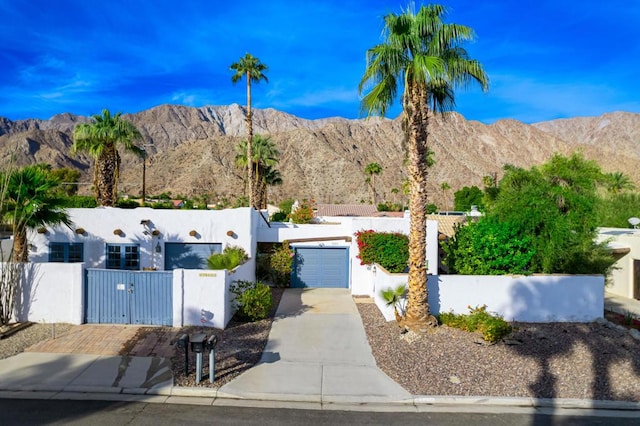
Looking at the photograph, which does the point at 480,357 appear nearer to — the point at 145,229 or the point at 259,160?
the point at 145,229

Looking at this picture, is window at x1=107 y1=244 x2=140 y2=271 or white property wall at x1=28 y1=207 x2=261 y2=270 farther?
window at x1=107 y1=244 x2=140 y2=271

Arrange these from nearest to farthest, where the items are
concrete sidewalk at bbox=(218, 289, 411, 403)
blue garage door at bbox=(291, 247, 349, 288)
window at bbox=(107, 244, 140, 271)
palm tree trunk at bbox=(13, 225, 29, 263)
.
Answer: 1. concrete sidewalk at bbox=(218, 289, 411, 403)
2. palm tree trunk at bbox=(13, 225, 29, 263)
3. window at bbox=(107, 244, 140, 271)
4. blue garage door at bbox=(291, 247, 349, 288)

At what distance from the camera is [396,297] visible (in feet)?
46.0

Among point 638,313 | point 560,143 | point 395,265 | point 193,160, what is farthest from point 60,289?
point 560,143

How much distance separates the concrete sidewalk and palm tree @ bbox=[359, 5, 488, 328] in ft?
7.40

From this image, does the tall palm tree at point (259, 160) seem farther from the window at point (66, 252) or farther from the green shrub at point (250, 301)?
the green shrub at point (250, 301)

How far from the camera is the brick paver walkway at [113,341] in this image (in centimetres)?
1112

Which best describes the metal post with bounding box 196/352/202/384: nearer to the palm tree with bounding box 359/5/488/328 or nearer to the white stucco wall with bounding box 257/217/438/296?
the palm tree with bounding box 359/5/488/328

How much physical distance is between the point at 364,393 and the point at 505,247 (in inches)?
313

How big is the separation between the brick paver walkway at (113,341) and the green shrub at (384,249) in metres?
8.11

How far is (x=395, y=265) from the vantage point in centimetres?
1686

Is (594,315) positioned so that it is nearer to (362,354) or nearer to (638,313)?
(638,313)

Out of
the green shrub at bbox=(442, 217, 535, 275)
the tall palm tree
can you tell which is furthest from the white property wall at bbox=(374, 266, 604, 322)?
the tall palm tree

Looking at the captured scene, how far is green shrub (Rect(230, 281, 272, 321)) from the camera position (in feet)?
45.2
